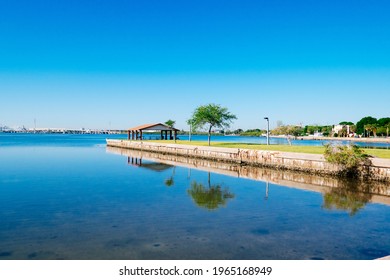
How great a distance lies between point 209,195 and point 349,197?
7259 mm

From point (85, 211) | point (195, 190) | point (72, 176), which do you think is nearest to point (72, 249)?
point (85, 211)

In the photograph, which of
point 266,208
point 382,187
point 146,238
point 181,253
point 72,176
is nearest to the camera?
point 181,253

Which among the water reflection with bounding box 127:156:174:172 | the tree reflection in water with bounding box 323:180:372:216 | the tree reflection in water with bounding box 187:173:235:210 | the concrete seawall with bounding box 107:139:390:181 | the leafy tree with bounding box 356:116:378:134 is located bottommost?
the tree reflection in water with bounding box 323:180:372:216

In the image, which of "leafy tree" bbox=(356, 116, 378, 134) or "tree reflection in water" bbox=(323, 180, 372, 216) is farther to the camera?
"leafy tree" bbox=(356, 116, 378, 134)

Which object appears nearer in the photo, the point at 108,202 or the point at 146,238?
the point at 146,238

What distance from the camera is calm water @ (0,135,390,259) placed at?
8.73m

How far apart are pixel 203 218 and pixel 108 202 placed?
5.13 metres

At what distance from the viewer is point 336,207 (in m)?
14.6

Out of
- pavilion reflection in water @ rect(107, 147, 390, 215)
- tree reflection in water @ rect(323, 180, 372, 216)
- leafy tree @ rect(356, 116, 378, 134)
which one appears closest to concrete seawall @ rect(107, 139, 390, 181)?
pavilion reflection in water @ rect(107, 147, 390, 215)

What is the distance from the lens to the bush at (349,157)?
2244 cm

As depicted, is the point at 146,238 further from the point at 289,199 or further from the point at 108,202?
the point at 289,199

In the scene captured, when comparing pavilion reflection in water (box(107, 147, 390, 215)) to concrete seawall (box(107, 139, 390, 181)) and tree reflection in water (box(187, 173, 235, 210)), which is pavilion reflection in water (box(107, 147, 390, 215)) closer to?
tree reflection in water (box(187, 173, 235, 210))

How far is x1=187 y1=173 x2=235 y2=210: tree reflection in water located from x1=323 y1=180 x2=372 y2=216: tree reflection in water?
4.79 metres

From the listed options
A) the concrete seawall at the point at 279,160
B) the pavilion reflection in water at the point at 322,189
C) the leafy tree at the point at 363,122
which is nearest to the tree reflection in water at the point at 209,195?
the pavilion reflection in water at the point at 322,189
